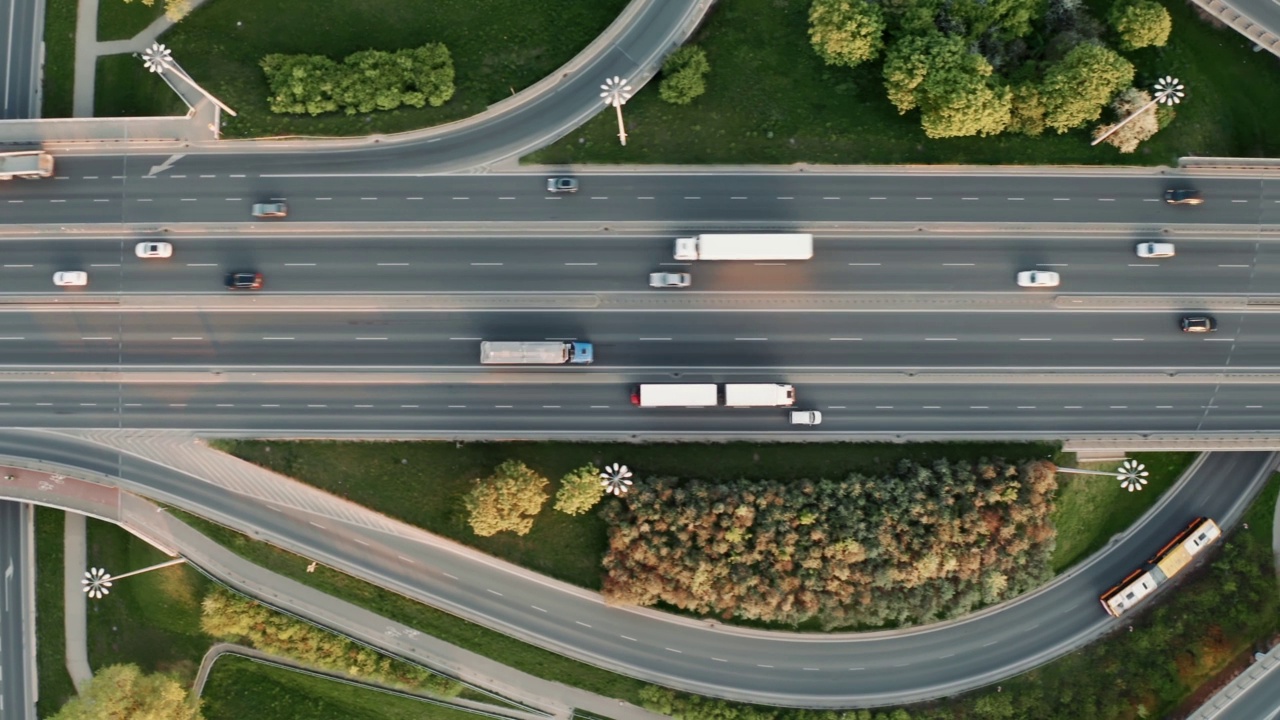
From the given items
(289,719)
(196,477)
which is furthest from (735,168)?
(289,719)

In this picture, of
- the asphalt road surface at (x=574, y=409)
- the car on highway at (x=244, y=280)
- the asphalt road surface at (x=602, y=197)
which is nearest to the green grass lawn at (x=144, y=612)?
the asphalt road surface at (x=574, y=409)

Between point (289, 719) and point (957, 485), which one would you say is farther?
point (289, 719)

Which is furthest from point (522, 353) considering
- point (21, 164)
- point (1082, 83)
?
point (1082, 83)

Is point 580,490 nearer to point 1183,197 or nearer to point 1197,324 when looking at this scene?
point 1197,324

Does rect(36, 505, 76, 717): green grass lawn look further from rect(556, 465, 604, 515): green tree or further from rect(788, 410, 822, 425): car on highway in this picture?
rect(788, 410, 822, 425): car on highway

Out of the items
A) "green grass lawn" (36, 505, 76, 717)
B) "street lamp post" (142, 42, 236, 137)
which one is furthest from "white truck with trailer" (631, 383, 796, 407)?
"green grass lawn" (36, 505, 76, 717)

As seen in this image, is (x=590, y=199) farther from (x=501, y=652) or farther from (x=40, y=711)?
(x=40, y=711)

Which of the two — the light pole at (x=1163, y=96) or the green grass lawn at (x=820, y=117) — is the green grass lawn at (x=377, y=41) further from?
the light pole at (x=1163, y=96)
